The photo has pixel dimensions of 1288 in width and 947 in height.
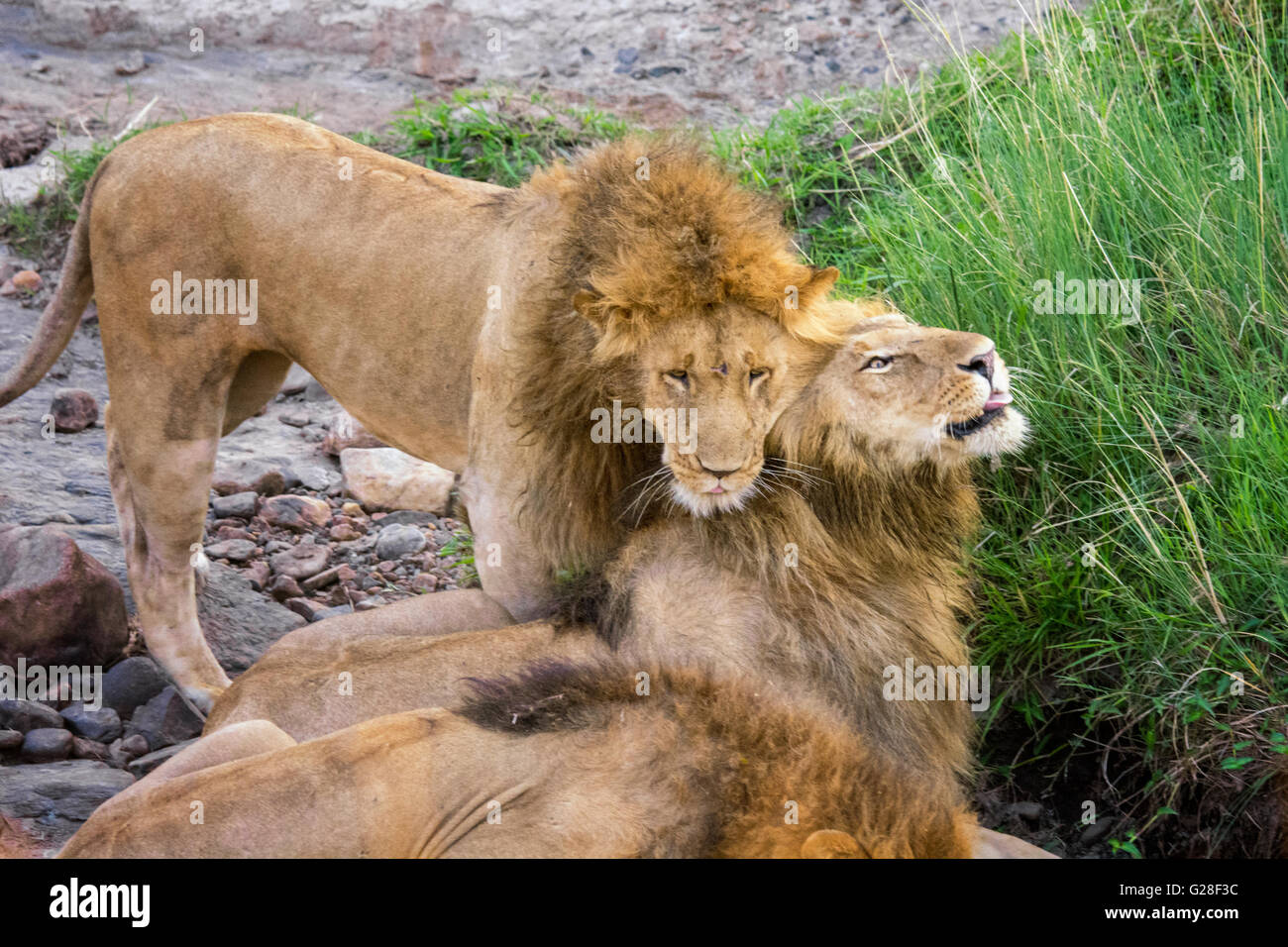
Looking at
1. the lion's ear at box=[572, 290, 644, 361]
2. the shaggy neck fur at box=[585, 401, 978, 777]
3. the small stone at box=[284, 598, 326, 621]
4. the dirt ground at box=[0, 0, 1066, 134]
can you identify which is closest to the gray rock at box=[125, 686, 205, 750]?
the small stone at box=[284, 598, 326, 621]

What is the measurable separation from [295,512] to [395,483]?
383mm

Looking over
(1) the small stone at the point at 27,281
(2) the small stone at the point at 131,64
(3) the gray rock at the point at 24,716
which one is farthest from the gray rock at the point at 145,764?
(2) the small stone at the point at 131,64

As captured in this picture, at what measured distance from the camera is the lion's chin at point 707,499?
3.03 meters

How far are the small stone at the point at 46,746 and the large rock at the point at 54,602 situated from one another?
328mm

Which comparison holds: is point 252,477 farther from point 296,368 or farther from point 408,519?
point 296,368

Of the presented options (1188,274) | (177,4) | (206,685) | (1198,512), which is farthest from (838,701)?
(177,4)

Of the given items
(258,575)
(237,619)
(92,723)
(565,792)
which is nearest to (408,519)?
(258,575)

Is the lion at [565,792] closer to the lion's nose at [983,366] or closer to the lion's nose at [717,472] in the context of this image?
the lion's nose at [717,472]

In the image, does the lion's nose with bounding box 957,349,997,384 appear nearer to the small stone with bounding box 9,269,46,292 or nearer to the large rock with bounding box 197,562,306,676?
the large rock with bounding box 197,562,306,676

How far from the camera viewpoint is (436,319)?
3.98m

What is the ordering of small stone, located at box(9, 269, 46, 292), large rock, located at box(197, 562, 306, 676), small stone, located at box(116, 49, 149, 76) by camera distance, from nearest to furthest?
large rock, located at box(197, 562, 306, 676)
small stone, located at box(9, 269, 46, 292)
small stone, located at box(116, 49, 149, 76)

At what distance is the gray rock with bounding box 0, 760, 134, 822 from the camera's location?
11.8 ft

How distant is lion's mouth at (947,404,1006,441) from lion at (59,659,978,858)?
70 centimetres
